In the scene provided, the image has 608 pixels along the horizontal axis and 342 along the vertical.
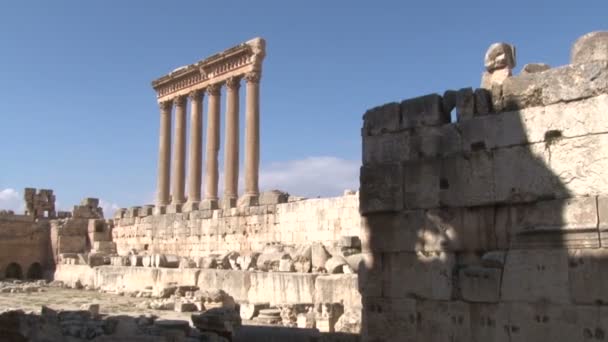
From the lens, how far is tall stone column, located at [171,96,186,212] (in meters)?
28.2

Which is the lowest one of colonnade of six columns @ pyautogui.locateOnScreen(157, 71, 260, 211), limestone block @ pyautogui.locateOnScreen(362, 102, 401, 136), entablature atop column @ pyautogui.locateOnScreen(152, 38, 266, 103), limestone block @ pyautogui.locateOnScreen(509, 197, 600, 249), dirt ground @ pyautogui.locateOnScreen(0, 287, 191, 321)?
dirt ground @ pyautogui.locateOnScreen(0, 287, 191, 321)

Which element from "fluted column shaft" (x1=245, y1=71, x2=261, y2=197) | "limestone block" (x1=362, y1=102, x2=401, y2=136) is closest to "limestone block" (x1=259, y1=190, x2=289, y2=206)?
"fluted column shaft" (x1=245, y1=71, x2=261, y2=197)

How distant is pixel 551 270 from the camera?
5.63 m

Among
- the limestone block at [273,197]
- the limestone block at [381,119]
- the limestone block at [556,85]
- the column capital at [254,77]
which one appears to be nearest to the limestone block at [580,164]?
the limestone block at [556,85]

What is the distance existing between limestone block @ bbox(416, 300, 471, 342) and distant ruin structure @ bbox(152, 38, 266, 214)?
1635 cm

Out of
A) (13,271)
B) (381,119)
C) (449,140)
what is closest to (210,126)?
(13,271)

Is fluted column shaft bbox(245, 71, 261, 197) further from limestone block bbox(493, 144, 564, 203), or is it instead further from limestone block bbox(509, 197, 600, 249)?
limestone block bbox(509, 197, 600, 249)

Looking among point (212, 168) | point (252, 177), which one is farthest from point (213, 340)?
point (212, 168)

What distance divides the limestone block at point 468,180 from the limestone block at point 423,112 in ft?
1.58

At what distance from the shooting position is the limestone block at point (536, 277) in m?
5.57

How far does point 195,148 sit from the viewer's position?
2756cm

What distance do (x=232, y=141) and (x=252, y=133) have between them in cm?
134

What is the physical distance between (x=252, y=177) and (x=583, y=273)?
61.4 ft

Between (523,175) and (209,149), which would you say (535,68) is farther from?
(209,149)
